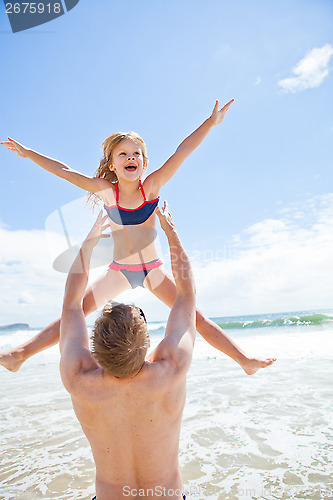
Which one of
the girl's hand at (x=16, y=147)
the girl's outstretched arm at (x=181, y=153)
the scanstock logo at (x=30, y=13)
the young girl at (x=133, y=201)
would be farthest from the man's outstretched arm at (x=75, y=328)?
the scanstock logo at (x=30, y=13)

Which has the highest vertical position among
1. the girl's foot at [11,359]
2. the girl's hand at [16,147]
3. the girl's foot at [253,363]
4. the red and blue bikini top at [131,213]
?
the girl's hand at [16,147]

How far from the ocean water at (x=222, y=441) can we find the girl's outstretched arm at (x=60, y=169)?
294 centimetres

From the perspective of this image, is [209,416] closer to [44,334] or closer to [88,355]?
[44,334]

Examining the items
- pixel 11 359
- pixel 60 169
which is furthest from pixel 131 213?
pixel 11 359

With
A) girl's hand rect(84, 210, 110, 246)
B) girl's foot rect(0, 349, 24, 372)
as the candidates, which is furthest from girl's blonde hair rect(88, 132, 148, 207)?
girl's foot rect(0, 349, 24, 372)

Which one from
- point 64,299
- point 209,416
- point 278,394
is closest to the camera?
point 64,299

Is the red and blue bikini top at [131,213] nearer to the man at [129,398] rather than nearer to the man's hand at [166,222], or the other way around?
the man's hand at [166,222]

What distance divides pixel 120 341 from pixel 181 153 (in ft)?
8.27

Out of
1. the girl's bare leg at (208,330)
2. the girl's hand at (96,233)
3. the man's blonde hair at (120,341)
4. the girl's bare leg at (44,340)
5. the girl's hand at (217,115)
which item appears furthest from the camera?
the girl's hand at (217,115)

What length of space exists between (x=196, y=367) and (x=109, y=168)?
7.20 metres

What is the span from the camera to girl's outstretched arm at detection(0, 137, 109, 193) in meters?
3.75

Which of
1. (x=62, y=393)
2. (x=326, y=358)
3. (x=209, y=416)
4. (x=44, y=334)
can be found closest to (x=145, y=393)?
(x=44, y=334)

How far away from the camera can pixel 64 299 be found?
2314mm

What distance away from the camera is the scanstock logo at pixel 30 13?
481 cm
